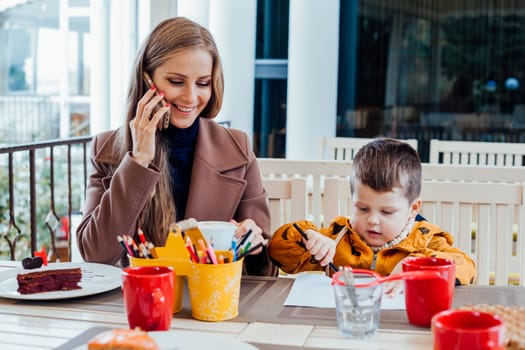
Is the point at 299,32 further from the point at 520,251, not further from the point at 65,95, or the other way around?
the point at 520,251

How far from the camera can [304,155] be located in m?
4.83

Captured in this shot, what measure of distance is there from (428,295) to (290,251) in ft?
1.86

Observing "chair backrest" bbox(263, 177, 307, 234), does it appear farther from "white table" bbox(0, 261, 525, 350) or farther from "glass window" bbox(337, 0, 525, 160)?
"glass window" bbox(337, 0, 525, 160)

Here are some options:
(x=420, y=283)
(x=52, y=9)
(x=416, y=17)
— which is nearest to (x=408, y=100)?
(x=416, y=17)

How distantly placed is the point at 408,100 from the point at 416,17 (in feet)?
1.99

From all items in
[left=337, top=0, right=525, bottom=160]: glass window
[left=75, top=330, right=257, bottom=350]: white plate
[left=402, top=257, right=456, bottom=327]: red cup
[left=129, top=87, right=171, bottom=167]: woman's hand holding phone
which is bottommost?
[left=75, top=330, right=257, bottom=350]: white plate

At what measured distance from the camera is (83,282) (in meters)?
1.42

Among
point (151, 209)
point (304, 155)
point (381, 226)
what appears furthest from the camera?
point (304, 155)

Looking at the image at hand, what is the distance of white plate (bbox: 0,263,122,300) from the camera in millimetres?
1311

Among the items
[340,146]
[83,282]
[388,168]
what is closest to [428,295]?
[388,168]

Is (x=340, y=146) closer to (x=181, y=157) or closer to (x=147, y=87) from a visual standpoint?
(x=181, y=157)

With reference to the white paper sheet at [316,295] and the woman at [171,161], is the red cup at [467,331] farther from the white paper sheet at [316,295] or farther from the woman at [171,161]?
the woman at [171,161]

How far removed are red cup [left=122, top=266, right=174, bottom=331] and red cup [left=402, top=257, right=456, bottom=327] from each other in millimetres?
392

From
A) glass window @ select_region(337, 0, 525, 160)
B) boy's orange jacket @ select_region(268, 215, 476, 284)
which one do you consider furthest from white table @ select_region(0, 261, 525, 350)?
glass window @ select_region(337, 0, 525, 160)
